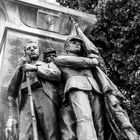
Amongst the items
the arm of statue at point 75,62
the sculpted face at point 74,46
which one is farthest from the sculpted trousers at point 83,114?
the sculpted face at point 74,46

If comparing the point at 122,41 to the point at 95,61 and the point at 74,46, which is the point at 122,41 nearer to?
the point at 74,46

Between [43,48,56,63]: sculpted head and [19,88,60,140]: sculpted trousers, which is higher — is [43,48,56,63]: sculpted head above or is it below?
above

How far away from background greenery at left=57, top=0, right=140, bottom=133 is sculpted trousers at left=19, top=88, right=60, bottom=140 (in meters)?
5.84

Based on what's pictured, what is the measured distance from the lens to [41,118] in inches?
182

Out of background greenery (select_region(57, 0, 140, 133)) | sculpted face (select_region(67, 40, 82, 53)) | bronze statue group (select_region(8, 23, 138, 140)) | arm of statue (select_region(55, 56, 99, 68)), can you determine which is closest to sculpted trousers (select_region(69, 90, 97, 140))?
bronze statue group (select_region(8, 23, 138, 140))

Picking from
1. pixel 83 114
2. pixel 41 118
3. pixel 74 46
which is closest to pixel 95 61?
pixel 74 46

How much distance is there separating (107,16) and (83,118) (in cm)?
792

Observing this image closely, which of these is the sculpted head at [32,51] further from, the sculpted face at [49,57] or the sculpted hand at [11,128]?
the sculpted hand at [11,128]

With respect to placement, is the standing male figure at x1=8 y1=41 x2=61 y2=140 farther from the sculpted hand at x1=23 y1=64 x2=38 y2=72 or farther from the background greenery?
the background greenery

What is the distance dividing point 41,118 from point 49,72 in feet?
2.34

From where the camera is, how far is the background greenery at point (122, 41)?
10.6 meters

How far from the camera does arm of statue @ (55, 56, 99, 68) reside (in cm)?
498

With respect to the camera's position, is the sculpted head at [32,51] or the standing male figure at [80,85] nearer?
the standing male figure at [80,85]

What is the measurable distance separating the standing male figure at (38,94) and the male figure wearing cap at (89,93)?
0.24 m
